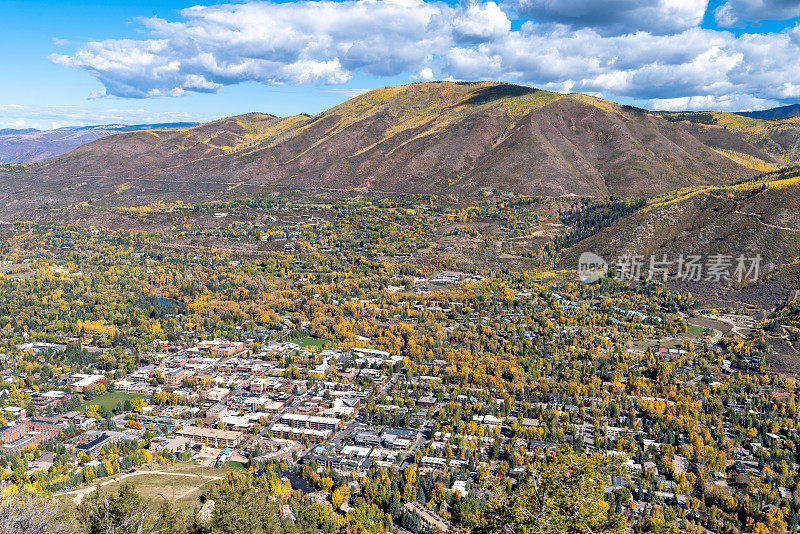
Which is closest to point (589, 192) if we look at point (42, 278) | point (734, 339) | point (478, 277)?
point (478, 277)

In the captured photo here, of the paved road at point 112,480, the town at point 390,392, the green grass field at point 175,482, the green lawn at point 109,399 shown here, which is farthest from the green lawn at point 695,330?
the green lawn at point 109,399

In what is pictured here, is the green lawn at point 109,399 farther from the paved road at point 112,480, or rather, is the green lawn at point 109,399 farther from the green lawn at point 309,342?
the green lawn at point 309,342

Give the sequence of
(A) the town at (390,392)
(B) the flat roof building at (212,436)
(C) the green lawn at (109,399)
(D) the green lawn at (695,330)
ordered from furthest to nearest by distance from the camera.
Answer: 1. (D) the green lawn at (695,330)
2. (C) the green lawn at (109,399)
3. (B) the flat roof building at (212,436)
4. (A) the town at (390,392)

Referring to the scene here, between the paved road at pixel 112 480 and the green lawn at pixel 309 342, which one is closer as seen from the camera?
the paved road at pixel 112 480

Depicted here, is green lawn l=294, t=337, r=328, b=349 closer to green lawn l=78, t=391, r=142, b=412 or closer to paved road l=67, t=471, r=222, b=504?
green lawn l=78, t=391, r=142, b=412

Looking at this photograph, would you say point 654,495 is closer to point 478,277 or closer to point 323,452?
point 323,452
